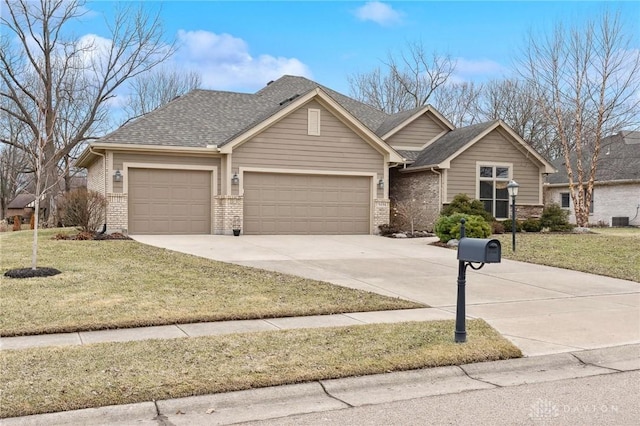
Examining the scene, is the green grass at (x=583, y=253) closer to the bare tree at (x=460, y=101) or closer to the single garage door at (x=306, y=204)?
the single garage door at (x=306, y=204)

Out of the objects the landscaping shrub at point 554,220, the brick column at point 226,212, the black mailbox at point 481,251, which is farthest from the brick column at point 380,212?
the black mailbox at point 481,251

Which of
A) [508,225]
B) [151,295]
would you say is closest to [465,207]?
[508,225]

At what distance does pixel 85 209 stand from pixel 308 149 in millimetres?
7872

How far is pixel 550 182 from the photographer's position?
36.6 metres

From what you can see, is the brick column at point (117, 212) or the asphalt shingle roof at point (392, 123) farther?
the asphalt shingle roof at point (392, 123)

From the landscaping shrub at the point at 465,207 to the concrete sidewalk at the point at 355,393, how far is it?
14.7 m

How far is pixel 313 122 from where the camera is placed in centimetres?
2053

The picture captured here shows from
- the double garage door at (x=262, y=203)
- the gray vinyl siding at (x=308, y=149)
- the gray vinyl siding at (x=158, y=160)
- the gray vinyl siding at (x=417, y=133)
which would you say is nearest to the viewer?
the gray vinyl siding at (x=158, y=160)

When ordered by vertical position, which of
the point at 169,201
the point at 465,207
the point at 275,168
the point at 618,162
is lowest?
the point at 465,207

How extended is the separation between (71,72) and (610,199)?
32.6m

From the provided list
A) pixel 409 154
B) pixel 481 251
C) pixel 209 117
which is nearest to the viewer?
pixel 481 251

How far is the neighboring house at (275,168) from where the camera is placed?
19.0 metres

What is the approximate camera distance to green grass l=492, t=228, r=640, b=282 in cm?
1294

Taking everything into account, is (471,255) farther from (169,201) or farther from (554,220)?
(554,220)
